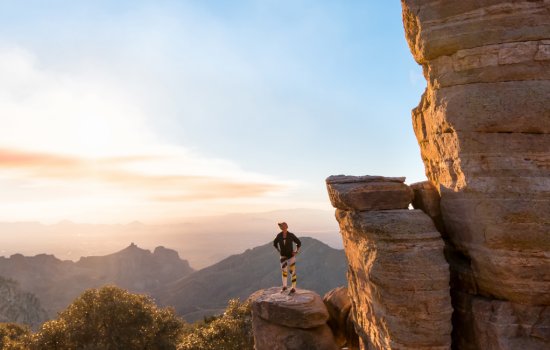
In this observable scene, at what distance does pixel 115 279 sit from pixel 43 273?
36233 mm

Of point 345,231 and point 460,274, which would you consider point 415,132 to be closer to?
point 345,231

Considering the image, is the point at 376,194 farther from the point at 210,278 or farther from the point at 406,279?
the point at 210,278

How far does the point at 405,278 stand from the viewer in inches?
595

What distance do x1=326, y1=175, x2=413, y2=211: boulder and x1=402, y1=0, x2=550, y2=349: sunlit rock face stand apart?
85.0 inches

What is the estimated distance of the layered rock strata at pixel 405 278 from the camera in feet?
49.2

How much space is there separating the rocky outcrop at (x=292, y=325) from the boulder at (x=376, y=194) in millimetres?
8416

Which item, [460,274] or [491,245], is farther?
[460,274]

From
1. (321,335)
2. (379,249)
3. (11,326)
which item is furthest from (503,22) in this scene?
(11,326)

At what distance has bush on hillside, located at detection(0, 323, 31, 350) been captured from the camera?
32.2 meters

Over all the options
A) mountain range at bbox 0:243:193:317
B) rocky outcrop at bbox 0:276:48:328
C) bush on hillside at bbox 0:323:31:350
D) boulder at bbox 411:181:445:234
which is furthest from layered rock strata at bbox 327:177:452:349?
mountain range at bbox 0:243:193:317

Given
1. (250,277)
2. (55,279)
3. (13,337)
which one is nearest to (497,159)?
(13,337)

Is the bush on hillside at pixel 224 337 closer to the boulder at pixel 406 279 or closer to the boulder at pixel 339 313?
the boulder at pixel 339 313

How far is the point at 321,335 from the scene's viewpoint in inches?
907

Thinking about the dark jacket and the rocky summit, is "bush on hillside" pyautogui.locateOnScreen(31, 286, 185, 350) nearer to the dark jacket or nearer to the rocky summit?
the dark jacket
